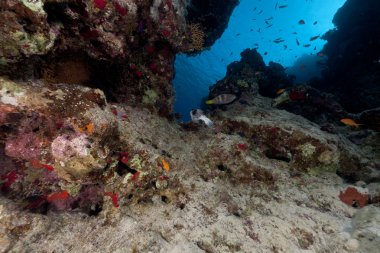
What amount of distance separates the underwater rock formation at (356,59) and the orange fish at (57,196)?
13466 mm

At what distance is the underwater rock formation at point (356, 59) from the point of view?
12578 mm

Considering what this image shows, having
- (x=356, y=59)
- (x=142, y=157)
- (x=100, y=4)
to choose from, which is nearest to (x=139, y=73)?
(x=100, y=4)

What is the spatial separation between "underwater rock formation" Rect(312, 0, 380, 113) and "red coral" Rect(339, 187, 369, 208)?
9.26 metres

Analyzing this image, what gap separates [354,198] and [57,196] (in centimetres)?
523

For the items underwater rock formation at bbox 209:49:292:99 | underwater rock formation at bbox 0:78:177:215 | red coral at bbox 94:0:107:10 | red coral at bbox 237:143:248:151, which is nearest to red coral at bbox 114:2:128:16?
red coral at bbox 94:0:107:10

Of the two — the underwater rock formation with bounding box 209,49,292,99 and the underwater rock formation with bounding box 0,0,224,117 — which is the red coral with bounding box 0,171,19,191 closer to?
the underwater rock formation with bounding box 0,0,224,117

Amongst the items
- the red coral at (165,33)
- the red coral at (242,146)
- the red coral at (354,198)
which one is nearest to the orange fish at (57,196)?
the red coral at (242,146)

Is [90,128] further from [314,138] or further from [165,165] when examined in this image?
[314,138]

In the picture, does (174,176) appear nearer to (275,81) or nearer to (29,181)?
(29,181)

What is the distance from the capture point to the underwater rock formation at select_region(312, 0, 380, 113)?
41.3ft

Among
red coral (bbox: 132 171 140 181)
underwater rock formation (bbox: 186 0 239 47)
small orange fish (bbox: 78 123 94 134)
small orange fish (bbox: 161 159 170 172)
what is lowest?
red coral (bbox: 132 171 140 181)

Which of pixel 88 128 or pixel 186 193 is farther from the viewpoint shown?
pixel 186 193

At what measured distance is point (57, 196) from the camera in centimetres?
350

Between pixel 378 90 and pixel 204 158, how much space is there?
11956 millimetres
